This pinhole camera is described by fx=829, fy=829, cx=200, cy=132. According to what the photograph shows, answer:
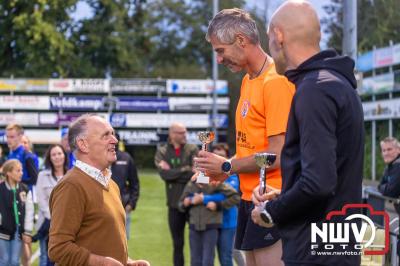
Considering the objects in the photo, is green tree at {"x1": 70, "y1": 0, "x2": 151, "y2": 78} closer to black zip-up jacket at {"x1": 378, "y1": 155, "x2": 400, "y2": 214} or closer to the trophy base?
black zip-up jacket at {"x1": 378, "y1": 155, "x2": 400, "y2": 214}

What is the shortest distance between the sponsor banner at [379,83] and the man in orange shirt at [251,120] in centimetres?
2745

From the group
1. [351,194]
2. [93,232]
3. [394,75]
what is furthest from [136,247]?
[394,75]

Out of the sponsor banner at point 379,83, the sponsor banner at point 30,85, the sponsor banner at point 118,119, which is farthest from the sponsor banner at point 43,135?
the sponsor banner at point 379,83

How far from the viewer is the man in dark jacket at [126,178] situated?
11.8m

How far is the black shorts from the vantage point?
488 centimetres

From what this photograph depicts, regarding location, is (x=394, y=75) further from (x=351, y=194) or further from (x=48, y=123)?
(x=351, y=194)

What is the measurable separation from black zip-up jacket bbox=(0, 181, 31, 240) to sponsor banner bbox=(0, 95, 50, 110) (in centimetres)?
3555

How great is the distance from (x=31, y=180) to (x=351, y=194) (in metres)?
9.78

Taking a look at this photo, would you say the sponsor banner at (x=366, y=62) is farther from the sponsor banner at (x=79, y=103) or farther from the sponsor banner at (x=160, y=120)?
the sponsor banner at (x=79, y=103)

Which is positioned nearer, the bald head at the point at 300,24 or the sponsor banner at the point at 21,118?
the bald head at the point at 300,24

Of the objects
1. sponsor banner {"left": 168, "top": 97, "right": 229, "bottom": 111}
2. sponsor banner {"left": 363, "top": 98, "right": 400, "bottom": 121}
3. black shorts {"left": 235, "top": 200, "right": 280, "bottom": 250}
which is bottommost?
sponsor banner {"left": 168, "top": 97, "right": 229, "bottom": 111}

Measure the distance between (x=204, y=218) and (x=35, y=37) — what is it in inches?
1640

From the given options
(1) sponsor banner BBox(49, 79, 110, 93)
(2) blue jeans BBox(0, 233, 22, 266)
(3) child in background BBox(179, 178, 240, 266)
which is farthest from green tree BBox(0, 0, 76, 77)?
(3) child in background BBox(179, 178, 240, 266)

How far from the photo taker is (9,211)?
421 inches
